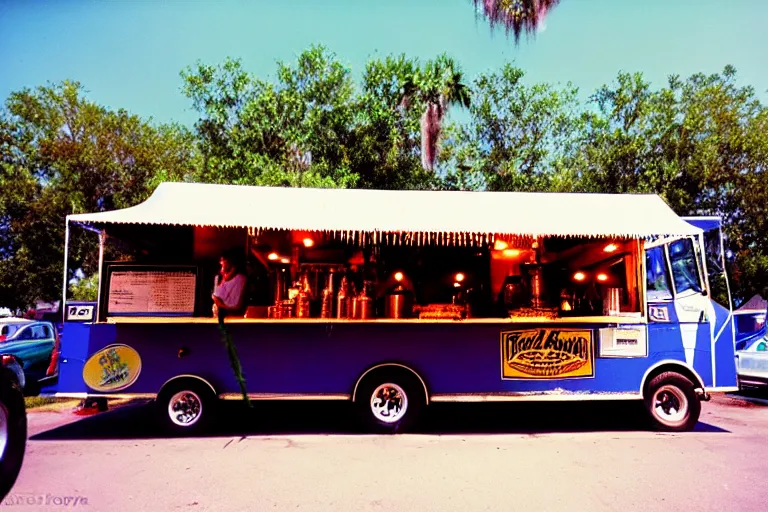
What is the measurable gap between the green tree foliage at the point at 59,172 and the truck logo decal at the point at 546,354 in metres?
15.9

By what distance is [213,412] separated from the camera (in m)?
7.34

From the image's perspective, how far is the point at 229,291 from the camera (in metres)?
7.71

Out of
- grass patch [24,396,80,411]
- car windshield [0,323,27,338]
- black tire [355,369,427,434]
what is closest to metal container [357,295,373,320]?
black tire [355,369,427,434]

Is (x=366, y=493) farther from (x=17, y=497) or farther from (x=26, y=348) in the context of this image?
(x=26, y=348)

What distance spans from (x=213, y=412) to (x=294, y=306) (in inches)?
74.3

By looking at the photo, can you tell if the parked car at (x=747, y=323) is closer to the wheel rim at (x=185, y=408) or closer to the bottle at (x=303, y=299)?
the bottle at (x=303, y=299)

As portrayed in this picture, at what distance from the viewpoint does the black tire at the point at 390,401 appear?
291 inches

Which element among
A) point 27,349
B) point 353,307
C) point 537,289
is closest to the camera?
point 353,307

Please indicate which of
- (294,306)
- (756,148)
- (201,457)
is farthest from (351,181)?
(756,148)

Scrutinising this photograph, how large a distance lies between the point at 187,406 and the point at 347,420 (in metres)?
2.44

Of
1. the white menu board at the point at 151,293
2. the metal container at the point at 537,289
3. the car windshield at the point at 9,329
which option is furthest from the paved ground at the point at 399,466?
the car windshield at the point at 9,329

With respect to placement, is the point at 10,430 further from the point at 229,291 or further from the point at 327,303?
the point at 327,303

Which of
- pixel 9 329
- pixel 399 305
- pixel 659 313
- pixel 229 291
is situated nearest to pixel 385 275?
pixel 399 305

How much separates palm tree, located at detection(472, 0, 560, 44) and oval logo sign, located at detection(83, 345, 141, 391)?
7550 millimetres
